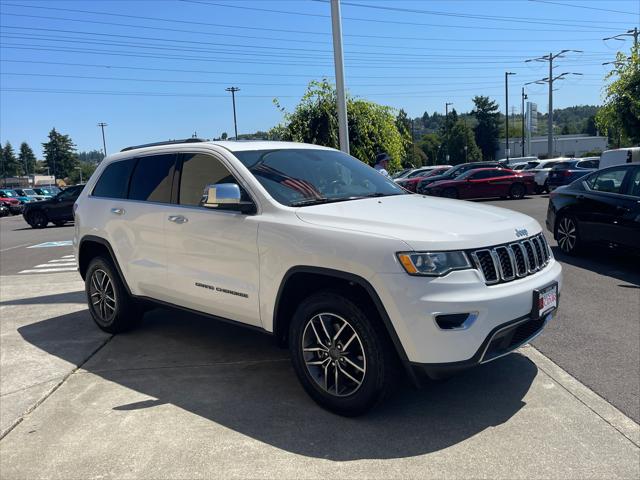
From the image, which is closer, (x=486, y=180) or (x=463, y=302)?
(x=463, y=302)

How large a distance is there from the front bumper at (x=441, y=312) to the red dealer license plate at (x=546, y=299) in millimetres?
383

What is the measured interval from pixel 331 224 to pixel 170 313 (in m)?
3.55

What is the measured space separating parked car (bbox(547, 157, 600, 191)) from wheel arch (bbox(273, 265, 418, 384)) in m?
24.1

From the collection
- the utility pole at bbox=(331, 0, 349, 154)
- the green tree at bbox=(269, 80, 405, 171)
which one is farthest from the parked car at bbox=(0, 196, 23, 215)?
the utility pole at bbox=(331, 0, 349, 154)

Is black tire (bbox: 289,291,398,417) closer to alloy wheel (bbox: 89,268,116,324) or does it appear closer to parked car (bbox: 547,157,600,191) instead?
alloy wheel (bbox: 89,268,116,324)

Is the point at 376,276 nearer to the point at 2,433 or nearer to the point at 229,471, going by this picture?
the point at 229,471

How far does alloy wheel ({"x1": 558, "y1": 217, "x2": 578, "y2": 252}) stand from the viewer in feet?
30.1

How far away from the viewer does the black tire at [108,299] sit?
214 inches

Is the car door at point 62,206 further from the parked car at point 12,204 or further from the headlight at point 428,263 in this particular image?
the headlight at point 428,263

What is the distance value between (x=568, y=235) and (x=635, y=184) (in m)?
1.50

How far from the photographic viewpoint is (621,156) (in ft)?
54.9

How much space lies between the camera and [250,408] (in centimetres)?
385

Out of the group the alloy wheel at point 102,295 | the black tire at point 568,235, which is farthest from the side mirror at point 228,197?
the black tire at point 568,235

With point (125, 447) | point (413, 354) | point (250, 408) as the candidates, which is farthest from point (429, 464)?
point (125, 447)
